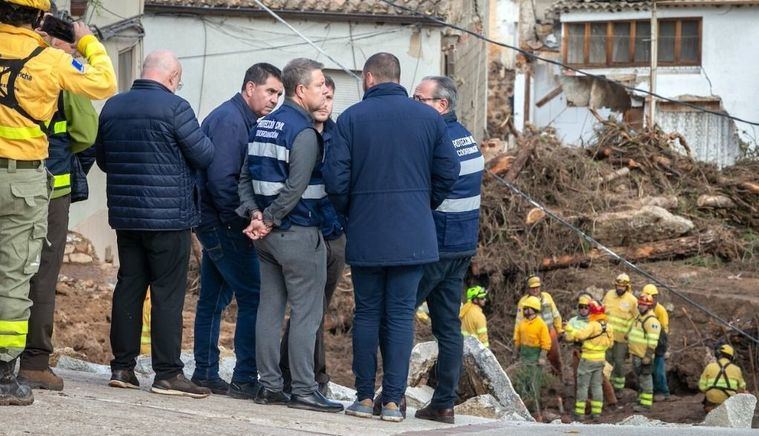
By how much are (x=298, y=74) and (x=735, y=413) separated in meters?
6.63

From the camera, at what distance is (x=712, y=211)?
2205 centimetres

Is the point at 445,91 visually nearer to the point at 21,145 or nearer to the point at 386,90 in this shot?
the point at 386,90

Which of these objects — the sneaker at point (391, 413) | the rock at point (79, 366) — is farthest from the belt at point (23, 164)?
the rock at point (79, 366)

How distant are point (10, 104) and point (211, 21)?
1738 cm

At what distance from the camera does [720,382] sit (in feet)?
48.6

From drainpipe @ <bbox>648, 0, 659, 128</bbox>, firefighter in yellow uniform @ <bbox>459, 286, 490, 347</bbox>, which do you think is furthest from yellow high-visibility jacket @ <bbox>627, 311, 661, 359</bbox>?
drainpipe @ <bbox>648, 0, 659, 128</bbox>

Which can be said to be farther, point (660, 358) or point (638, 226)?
point (638, 226)

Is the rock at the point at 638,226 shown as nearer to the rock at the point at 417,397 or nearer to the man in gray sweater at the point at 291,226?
the rock at the point at 417,397

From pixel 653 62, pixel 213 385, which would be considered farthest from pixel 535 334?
pixel 653 62

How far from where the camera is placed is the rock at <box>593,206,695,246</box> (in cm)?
2081

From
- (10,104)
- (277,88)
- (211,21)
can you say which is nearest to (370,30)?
(211,21)

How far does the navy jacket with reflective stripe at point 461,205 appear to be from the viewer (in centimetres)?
733

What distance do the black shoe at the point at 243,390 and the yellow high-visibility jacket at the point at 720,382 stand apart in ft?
28.1

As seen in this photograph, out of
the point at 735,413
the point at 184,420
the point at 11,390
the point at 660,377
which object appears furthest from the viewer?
the point at 660,377
